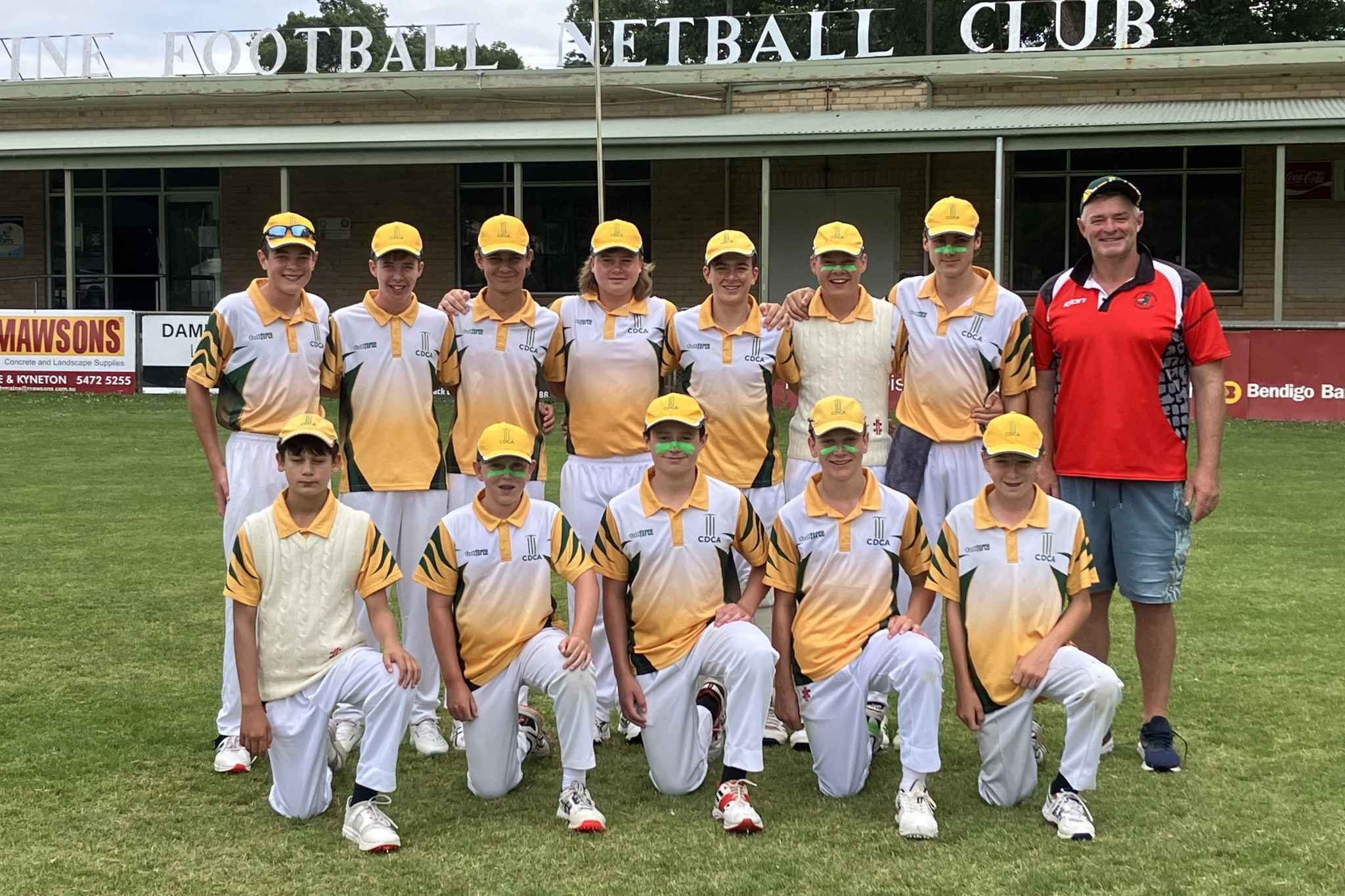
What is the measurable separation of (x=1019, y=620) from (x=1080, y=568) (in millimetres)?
306

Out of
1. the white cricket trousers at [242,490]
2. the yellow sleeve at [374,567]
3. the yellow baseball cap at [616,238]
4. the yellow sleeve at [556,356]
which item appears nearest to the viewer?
the yellow sleeve at [374,567]

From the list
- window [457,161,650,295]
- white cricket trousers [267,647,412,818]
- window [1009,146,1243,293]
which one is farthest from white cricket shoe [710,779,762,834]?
window [457,161,650,295]

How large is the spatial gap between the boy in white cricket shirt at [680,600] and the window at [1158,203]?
17631 millimetres

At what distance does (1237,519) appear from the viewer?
34.4 ft

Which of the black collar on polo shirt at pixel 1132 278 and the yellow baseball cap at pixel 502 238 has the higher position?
the yellow baseball cap at pixel 502 238

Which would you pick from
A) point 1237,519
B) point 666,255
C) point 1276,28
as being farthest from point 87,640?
point 1276,28

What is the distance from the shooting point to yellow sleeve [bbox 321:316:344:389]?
5500 mm

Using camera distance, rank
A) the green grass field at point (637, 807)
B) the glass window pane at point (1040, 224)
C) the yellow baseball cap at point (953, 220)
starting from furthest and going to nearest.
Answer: the glass window pane at point (1040, 224) → the yellow baseball cap at point (953, 220) → the green grass field at point (637, 807)

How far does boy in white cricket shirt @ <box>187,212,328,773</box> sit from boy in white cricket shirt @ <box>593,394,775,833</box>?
1.34 m

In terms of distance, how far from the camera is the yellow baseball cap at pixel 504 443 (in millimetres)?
4781

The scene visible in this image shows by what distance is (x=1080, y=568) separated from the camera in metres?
4.79

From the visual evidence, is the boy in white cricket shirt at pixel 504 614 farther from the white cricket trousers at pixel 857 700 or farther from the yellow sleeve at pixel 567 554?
the white cricket trousers at pixel 857 700

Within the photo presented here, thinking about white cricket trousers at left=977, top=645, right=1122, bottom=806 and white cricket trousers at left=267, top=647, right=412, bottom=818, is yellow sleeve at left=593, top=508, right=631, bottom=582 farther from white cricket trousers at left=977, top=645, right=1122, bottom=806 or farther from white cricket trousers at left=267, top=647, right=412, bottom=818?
white cricket trousers at left=977, top=645, right=1122, bottom=806

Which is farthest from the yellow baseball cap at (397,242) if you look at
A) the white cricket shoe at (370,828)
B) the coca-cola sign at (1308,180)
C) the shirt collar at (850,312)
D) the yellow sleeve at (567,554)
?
the coca-cola sign at (1308,180)
